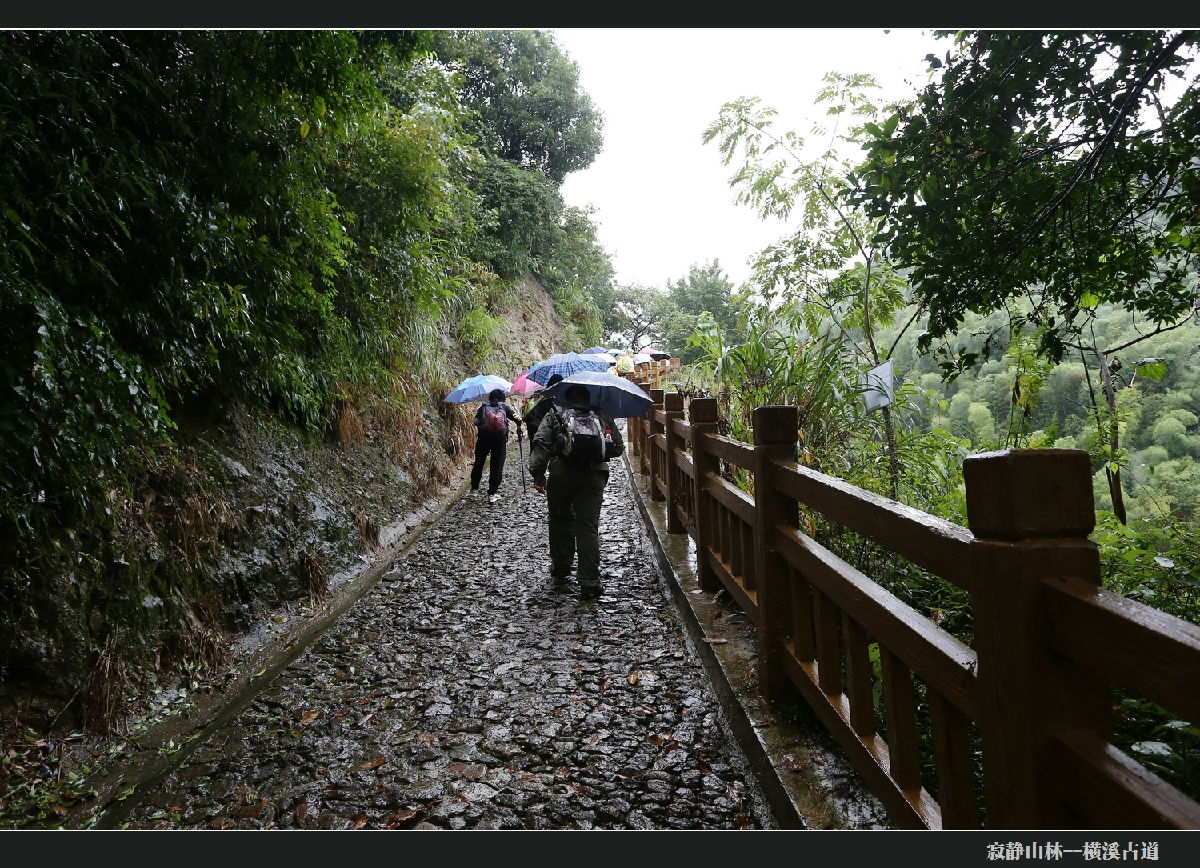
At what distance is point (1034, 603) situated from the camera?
1376 millimetres

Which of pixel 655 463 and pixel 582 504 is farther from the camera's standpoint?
pixel 655 463

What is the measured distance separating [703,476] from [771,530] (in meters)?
1.85

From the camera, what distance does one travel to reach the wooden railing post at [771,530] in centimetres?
324

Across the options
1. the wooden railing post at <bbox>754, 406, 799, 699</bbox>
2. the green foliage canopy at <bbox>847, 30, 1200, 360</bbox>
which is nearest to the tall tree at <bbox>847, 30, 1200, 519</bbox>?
the green foliage canopy at <bbox>847, 30, 1200, 360</bbox>

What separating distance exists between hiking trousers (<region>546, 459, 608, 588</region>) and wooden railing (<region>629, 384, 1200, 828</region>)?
10.4 ft

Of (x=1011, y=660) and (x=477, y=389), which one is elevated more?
(x=477, y=389)

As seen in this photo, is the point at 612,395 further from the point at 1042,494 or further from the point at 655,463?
the point at 1042,494

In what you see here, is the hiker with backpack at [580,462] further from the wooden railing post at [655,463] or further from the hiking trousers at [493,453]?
the hiking trousers at [493,453]

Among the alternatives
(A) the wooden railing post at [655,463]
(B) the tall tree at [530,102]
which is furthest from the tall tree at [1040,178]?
(B) the tall tree at [530,102]

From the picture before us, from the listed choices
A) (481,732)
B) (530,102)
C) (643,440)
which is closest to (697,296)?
(530,102)

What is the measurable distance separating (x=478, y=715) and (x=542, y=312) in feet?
74.1

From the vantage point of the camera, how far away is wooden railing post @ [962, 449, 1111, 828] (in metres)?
1.36

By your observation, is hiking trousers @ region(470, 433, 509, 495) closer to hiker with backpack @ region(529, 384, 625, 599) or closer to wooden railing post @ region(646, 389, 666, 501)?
wooden railing post @ region(646, 389, 666, 501)

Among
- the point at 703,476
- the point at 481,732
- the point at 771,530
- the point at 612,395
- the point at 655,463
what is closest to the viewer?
the point at 771,530
